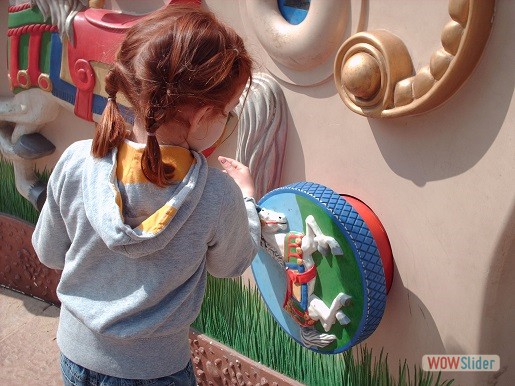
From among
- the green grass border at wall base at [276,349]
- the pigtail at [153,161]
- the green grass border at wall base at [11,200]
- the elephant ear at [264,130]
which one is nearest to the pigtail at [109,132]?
the pigtail at [153,161]

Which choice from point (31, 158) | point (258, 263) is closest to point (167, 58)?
point (258, 263)

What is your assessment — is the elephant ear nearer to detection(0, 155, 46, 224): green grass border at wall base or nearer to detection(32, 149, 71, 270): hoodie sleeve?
detection(32, 149, 71, 270): hoodie sleeve

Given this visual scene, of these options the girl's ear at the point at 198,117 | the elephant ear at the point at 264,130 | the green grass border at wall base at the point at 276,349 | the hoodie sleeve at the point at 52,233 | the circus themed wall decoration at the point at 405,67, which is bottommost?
the green grass border at wall base at the point at 276,349

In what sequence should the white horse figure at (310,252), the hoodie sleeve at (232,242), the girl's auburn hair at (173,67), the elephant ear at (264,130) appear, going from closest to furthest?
the girl's auburn hair at (173,67) → the hoodie sleeve at (232,242) → the white horse figure at (310,252) → the elephant ear at (264,130)

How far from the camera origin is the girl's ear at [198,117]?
1296mm

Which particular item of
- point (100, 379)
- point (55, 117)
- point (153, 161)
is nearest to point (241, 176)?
point (153, 161)

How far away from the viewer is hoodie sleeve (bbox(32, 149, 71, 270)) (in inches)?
58.3

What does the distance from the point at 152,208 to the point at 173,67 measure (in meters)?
0.28

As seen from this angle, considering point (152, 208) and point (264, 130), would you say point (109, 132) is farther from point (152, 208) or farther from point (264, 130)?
point (264, 130)

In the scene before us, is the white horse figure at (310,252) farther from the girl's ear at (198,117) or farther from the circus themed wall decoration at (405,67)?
the girl's ear at (198,117)

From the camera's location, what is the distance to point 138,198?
1.33 metres

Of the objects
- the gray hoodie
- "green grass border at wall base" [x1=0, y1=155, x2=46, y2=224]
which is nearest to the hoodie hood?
the gray hoodie

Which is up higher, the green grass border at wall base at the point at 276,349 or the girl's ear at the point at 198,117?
the girl's ear at the point at 198,117

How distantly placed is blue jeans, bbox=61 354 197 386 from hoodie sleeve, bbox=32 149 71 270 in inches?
8.8
